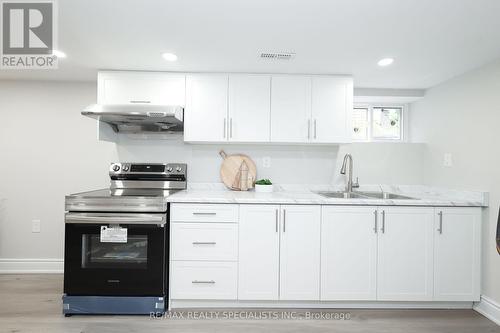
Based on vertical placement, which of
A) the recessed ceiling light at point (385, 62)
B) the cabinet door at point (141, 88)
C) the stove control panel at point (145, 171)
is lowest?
the stove control panel at point (145, 171)

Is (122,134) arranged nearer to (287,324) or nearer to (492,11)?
(287,324)

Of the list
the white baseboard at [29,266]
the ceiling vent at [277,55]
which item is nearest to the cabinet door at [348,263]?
the ceiling vent at [277,55]

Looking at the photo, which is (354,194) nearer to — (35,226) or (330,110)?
(330,110)

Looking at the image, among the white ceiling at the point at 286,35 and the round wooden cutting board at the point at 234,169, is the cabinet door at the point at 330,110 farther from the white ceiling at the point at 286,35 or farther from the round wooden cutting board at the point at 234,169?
the round wooden cutting board at the point at 234,169

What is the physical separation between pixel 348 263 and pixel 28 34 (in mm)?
2884

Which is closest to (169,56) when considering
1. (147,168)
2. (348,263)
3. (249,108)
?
(249,108)

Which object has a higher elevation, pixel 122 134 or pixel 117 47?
pixel 117 47

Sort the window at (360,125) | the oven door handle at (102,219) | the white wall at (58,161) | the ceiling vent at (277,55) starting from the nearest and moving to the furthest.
Result: the oven door handle at (102,219) → the ceiling vent at (277,55) → the white wall at (58,161) → the window at (360,125)

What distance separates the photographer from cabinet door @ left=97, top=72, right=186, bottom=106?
107 inches

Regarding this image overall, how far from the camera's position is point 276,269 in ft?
7.79

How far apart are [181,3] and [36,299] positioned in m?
2.63

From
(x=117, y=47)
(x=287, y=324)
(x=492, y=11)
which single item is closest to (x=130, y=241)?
(x=287, y=324)

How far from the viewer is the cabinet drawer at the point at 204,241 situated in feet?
7.73

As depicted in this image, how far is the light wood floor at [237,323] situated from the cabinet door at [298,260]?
0.22 m
